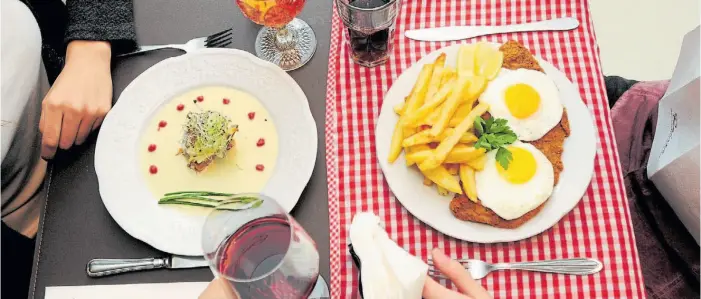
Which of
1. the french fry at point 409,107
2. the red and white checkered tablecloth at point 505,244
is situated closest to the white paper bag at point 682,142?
the red and white checkered tablecloth at point 505,244

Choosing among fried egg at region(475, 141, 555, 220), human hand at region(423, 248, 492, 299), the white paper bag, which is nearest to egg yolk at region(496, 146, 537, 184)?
fried egg at region(475, 141, 555, 220)

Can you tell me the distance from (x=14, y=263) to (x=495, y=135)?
1309 millimetres

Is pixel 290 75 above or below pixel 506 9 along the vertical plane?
below

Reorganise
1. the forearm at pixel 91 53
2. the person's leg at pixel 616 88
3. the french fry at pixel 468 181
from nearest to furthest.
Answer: the french fry at pixel 468 181 → the forearm at pixel 91 53 → the person's leg at pixel 616 88

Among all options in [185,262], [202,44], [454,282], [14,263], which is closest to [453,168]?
[454,282]

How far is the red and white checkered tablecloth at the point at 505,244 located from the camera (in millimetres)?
1286

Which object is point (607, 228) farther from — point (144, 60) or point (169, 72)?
point (144, 60)

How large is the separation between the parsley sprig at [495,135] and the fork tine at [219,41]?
0.70 m

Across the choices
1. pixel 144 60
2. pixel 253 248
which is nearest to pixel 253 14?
pixel 144 60

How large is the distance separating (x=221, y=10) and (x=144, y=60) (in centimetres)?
24

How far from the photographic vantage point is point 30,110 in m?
1.52


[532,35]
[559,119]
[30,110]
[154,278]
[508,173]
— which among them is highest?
[532,35]

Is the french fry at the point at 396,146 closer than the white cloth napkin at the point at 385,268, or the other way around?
the white cloth napkin at the point at 385,268

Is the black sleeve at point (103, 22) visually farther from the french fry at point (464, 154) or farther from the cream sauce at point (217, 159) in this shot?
the french fry at point (464, 154)
